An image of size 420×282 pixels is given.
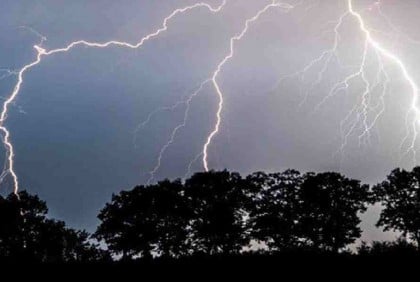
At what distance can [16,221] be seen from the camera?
49062mm

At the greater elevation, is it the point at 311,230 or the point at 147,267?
the point at 311,230

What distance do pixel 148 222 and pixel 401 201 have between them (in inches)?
950

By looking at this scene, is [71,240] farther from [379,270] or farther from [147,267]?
[379,270]

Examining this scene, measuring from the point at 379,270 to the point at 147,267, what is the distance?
5.57 meters

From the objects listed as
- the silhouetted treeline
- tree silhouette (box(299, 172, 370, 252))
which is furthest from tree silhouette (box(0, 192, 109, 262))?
tree silhouette (box(299, 172, 370, 252))

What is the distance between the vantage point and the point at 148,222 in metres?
51.6

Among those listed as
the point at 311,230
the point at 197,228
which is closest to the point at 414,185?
the point at 311,230

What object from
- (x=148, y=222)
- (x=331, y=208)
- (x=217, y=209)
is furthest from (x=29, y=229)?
(x=331, y=208)

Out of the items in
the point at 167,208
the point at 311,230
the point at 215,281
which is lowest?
the point at 215,281

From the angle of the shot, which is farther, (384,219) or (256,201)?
(256,201)

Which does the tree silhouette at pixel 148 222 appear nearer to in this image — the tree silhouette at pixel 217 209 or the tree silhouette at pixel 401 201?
the tree silhouette at pixel 217 209

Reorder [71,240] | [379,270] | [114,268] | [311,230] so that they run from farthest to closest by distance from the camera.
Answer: [71,240] < [311,230] < [114,268] < [379,270]

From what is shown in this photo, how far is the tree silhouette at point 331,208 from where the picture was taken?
156 feet

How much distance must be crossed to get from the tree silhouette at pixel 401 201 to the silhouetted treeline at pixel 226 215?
9 centimetres
